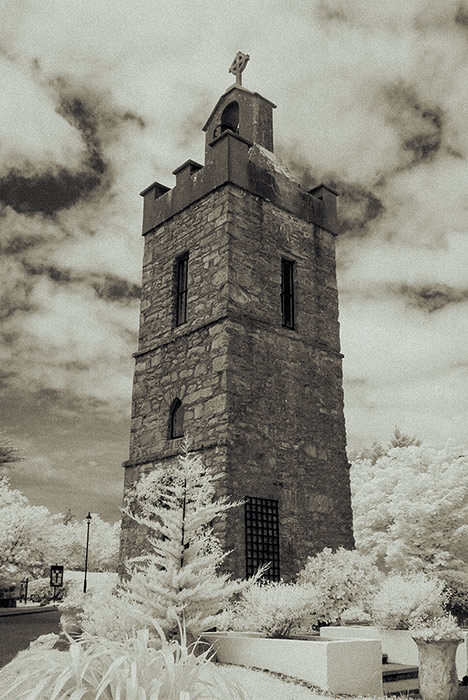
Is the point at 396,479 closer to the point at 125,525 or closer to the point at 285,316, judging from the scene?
the point at 285,316

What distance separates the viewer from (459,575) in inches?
799

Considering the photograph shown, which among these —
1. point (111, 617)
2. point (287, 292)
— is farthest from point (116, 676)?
point (287, 292)

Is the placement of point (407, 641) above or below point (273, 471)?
below

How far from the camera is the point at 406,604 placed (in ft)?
33.6

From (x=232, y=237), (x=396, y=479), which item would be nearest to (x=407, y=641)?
(x=232, y=237)

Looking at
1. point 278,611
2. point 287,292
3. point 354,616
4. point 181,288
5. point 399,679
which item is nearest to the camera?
point 399,679

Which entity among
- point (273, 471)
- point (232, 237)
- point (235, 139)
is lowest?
point (273, 471)

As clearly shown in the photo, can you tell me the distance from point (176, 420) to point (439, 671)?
896 cm

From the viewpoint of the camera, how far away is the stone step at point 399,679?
30.4 feet

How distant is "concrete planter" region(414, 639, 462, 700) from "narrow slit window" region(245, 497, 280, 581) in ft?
18.3

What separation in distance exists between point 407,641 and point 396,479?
13806mm

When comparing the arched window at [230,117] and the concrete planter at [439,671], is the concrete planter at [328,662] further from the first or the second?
the arched window at [230,117]

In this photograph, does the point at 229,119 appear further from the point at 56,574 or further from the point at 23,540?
the point at 23,540

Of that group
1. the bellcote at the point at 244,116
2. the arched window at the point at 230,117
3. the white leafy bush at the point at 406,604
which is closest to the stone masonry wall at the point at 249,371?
the bellcote at the point at 244,116
